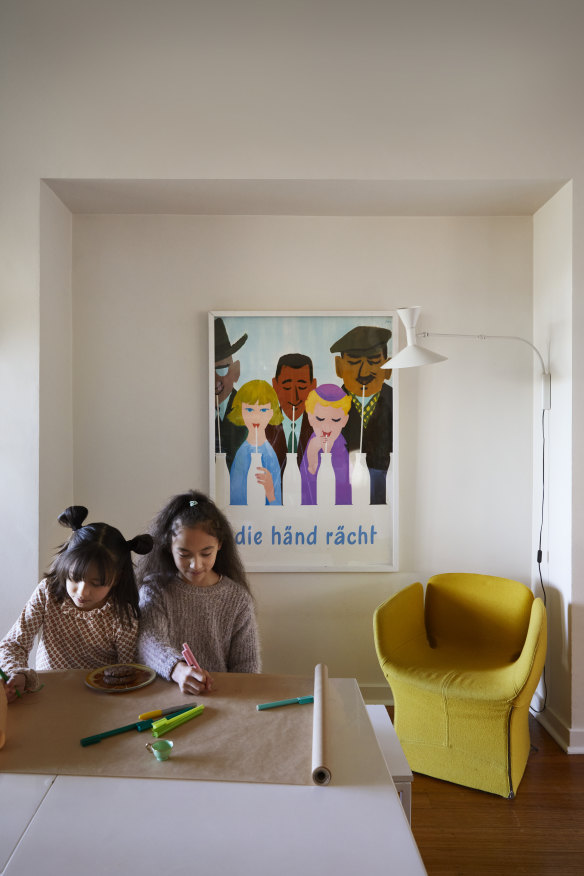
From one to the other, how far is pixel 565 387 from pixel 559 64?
1369mm

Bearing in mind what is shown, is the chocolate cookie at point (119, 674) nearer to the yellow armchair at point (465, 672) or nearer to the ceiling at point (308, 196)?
the yellow armchair at point (465, 672)

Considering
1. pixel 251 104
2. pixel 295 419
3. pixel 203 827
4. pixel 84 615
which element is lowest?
pixel 203 827

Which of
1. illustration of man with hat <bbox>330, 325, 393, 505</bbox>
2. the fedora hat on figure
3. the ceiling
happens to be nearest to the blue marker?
illustration of man with hat <bbox>330, 325, 393, 505</bbox>

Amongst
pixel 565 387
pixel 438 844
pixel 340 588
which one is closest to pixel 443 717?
pixel 438 844

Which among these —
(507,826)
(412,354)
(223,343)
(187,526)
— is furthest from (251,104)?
(507,826)

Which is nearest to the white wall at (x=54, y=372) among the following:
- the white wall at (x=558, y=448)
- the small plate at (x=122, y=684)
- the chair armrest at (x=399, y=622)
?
the small plate at (x=122, y=684)

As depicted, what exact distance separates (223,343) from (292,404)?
0.45 metres

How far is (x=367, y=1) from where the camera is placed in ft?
8.72

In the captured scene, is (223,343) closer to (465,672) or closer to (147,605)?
(147,605)

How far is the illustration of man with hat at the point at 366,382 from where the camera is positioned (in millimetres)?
3105

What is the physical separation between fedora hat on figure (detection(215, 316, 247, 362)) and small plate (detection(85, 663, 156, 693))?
178 cm

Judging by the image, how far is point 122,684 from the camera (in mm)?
1484

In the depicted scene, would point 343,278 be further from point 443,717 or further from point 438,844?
point 438,844

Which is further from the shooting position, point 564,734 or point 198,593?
point 564,734
